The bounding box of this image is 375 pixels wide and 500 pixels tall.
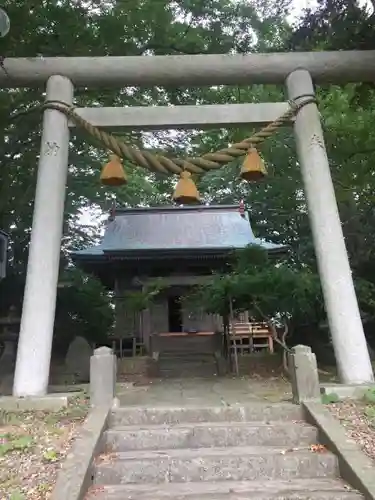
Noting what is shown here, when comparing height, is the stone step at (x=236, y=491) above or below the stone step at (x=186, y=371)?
below

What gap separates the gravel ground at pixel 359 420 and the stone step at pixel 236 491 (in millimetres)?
443

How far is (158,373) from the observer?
11.0 metres

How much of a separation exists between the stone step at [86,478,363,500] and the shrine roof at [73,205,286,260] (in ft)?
30.6

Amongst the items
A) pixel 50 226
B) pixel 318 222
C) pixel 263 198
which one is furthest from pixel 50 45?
pixel 263 198

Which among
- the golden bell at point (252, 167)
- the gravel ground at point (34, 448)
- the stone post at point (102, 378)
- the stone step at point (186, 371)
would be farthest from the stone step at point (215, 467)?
the stone step at point (186, 371)

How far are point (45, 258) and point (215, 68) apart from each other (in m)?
3.55

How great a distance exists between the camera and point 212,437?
13.9ft

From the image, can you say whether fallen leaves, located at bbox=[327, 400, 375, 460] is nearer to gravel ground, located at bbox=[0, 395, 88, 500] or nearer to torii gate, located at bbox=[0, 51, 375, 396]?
torii gate, located at bbox=[0, 51, 375, 396]

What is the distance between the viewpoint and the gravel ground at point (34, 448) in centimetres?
330

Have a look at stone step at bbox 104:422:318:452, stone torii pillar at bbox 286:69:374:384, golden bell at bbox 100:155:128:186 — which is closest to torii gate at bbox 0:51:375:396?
stone torii pillar at bbox 286:69:374:384

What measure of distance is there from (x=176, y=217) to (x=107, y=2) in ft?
29.8

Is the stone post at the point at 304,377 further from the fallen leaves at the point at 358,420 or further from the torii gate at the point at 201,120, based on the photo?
the torii gate at the point at 201,120

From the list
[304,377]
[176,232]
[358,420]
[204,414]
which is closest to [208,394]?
[204,414]

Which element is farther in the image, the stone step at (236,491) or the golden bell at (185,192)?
the golden bell at (185,192)
